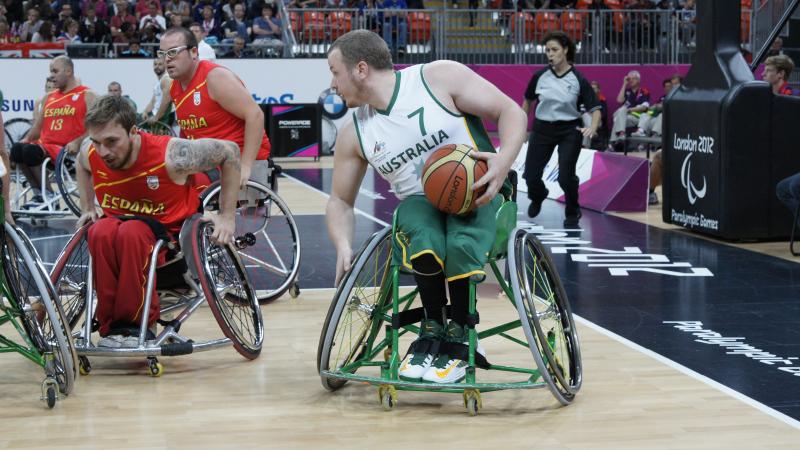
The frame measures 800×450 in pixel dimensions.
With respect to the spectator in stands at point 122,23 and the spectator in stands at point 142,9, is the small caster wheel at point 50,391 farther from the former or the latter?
the spectator in stands at point 142,9

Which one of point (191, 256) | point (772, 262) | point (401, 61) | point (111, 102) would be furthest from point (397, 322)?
point (401, 61)

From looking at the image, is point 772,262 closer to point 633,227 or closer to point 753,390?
point 633,227

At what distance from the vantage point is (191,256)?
5488 mm

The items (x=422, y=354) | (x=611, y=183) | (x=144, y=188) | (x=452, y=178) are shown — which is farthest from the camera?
(x=611, y=183)

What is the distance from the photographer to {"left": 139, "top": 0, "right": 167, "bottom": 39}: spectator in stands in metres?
20.1

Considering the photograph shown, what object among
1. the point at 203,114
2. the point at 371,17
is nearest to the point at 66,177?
the point at 203,114

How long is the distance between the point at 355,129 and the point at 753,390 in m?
1.89

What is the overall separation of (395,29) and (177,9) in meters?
3.73

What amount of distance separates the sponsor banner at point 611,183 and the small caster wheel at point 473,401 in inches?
278

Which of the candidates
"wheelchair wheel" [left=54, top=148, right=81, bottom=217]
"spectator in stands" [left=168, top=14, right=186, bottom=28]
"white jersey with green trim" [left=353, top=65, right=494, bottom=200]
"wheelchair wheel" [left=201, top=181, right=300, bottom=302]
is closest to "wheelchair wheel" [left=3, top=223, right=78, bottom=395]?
"white jersey with green trim" [left=353, top=65, right=494, bottom=200]

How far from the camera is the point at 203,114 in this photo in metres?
7.18

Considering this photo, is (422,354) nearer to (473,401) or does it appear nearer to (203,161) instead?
(473,401)

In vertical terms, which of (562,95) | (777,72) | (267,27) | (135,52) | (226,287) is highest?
(267,27)

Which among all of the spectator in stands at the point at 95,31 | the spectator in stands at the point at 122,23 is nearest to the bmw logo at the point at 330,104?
the spectator in stands at the point at 122,23
